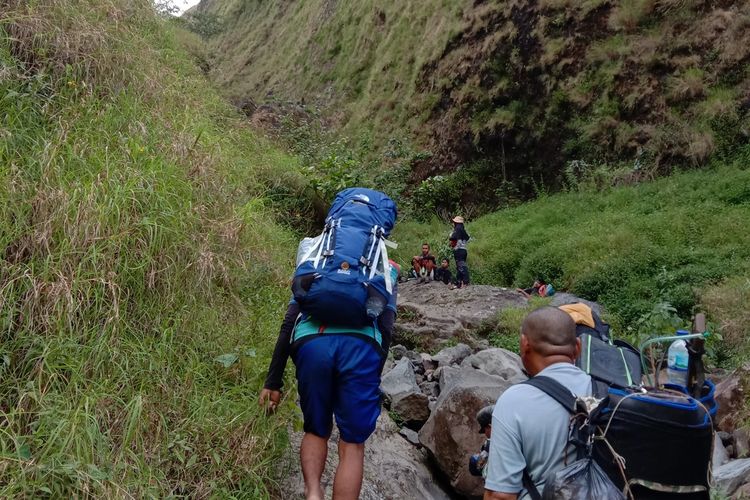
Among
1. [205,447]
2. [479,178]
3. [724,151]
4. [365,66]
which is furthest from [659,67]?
[205,447]

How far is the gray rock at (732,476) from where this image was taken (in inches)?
145

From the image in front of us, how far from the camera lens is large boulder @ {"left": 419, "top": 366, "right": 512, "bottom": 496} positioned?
407 cm

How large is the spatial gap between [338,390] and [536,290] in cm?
803

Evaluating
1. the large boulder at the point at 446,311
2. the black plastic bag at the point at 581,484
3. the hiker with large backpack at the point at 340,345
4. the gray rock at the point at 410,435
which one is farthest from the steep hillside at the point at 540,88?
the black plastic bag at the point at 581,484

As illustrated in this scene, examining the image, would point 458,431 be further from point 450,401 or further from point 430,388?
point 430,388

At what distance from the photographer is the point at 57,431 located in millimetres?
2521

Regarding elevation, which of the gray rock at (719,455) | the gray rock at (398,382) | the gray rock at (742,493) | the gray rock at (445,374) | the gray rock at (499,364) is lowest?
the gray rock at (398,382)

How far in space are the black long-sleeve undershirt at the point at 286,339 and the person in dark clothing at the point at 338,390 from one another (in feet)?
0.27

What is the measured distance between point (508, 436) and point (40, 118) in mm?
4318

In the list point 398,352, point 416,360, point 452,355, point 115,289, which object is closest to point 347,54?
point 398,352

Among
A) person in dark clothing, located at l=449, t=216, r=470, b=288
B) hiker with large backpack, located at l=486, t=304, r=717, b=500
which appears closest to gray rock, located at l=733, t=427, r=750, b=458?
hiker with large backpack, located at l=486, t=304, r=717, b=500

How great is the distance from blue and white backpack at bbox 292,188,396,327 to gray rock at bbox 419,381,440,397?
269 centimetres

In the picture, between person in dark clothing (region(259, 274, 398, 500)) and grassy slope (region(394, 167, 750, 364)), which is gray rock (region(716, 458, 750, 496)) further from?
grassy slope (region(394, 167, 750, 364))

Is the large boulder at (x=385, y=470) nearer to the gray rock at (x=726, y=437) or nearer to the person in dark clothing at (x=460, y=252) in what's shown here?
the gray rock at (x=726, y=437)
